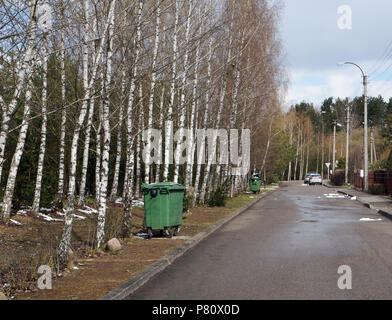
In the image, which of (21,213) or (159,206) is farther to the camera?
(21,213)

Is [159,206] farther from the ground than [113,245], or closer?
farther from the ground

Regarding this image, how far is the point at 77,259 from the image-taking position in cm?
1008

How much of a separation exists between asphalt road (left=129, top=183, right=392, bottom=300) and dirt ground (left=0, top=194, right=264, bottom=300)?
1.98 feet

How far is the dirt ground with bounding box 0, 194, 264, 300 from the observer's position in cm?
743

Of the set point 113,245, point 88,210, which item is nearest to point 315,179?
point 88,210

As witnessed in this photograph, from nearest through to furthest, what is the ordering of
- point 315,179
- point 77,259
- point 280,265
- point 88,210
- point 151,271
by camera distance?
point 151,271 < point 280,265 < point 77,259 < point 88,210 < point 315,179

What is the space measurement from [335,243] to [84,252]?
5772 mm

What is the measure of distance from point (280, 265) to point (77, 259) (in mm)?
3699

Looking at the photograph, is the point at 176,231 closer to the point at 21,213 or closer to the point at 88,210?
the point at 21,213

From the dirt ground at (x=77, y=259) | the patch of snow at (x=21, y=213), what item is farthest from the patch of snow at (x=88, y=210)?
the dirt ground at (x=77, y=259)

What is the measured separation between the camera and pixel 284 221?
61.9 feet

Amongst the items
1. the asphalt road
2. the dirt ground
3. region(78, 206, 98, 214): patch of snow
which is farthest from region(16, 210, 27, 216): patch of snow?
the asphalt road
